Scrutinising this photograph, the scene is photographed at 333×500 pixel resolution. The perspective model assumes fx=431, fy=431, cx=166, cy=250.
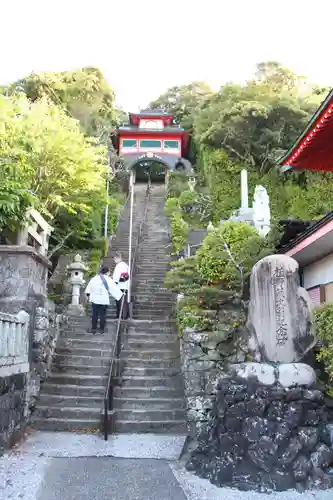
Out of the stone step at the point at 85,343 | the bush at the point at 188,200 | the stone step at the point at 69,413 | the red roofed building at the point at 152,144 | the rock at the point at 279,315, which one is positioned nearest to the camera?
the rock at the point at 279,315

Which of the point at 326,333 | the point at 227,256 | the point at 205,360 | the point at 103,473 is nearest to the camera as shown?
the point at 103,473

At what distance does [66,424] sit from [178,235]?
12.8 m

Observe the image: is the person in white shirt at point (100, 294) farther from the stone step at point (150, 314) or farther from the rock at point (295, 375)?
the rock at point (295, 375)

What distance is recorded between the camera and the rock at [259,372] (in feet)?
17.7

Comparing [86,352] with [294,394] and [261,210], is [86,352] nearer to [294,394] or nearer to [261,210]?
[294,394]

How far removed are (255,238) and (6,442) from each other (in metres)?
5.89

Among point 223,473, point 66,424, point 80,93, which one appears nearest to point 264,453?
point 223,473

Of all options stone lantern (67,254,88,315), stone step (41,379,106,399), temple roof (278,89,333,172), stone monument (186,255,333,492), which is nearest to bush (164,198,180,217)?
stone lantern (67,254,88,315)

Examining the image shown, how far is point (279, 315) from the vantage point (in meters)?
5.96

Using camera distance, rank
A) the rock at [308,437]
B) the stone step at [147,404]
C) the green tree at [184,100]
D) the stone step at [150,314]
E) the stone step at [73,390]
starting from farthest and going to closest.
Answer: the green tree at [184,100], the stone step at [150,314], the stone step at [73,390], the stone step at [147,404], the rock at [308,437]

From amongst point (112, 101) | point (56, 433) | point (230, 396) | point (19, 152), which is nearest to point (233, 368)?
point (230, 396)

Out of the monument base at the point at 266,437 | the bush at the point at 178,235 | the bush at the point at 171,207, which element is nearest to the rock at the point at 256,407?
the monument base at the point at 266,437

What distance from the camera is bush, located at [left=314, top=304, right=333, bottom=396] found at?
550 cm

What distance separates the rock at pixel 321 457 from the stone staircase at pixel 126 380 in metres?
2.67
